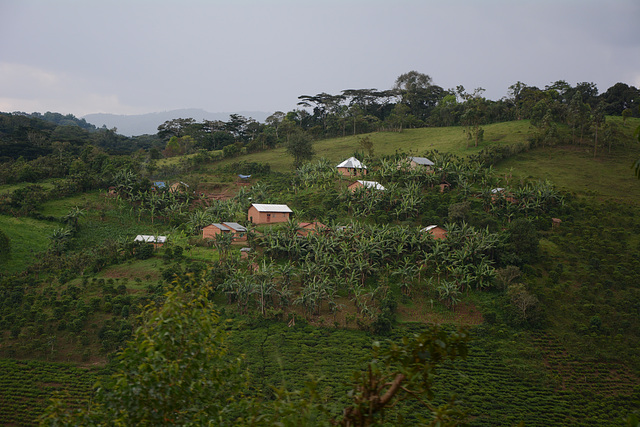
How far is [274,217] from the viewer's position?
33906 millimetres

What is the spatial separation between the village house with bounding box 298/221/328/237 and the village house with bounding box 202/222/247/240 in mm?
4205

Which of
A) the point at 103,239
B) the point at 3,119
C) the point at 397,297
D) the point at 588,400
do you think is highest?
the point at 3,119

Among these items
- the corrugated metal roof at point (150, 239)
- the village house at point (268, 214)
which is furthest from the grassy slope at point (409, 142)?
the corrugated metal roof at point (150, 239)

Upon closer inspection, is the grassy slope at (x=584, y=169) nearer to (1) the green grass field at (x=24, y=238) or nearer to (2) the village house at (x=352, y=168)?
(2) the village house at (x=352, y=168)

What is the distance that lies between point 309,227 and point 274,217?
4471 millimetres

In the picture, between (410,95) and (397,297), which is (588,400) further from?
(410,95)

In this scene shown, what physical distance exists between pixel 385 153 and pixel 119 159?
29907 millimetres

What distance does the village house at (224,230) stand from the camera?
30514 millimetres

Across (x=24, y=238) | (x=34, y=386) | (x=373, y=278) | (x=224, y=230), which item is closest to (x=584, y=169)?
(x=373, y=278)

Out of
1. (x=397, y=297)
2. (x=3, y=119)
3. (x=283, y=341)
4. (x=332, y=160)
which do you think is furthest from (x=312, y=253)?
(x=3, y=119)

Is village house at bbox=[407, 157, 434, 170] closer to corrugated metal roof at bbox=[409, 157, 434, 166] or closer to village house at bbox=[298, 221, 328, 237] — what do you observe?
corrugated metal roof at bbox=[409, 157, 434, 166]

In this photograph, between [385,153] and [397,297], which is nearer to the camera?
[397,297]

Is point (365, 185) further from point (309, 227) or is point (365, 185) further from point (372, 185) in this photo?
point (309, 227)

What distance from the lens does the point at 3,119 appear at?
65.8 metres
